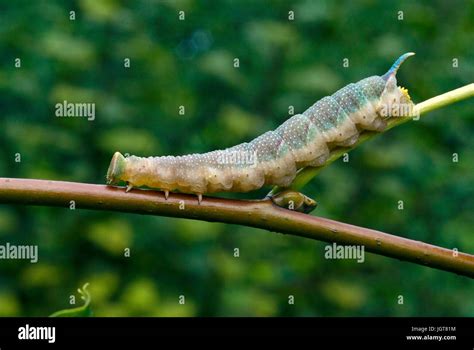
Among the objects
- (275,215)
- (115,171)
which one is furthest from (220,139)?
(275,215)

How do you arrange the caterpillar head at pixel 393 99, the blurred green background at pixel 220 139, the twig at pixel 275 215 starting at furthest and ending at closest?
the blurred green background at pixel 220 139
the caterpillar head at pixel 393 99
the twig at pixel 275 215

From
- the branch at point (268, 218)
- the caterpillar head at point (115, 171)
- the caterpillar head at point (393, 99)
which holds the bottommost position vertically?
the branch at point (268, 218)

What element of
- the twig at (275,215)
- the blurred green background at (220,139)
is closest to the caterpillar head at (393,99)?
the twig at (275,215)

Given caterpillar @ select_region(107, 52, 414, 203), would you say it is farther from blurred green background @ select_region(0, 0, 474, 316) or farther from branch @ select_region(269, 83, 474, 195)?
blurred green background @ select_region(0, 0, 474, 316)

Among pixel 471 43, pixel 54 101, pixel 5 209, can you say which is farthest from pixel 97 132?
pixel 471 43

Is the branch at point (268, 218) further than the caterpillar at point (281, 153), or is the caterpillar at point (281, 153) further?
the caterpillar at point (281, 153)

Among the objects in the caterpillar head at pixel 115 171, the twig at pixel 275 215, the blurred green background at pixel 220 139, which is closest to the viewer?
the twig at pixel 275 215

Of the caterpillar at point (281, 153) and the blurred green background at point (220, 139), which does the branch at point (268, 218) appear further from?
the blurred green background at point (220, 139)
